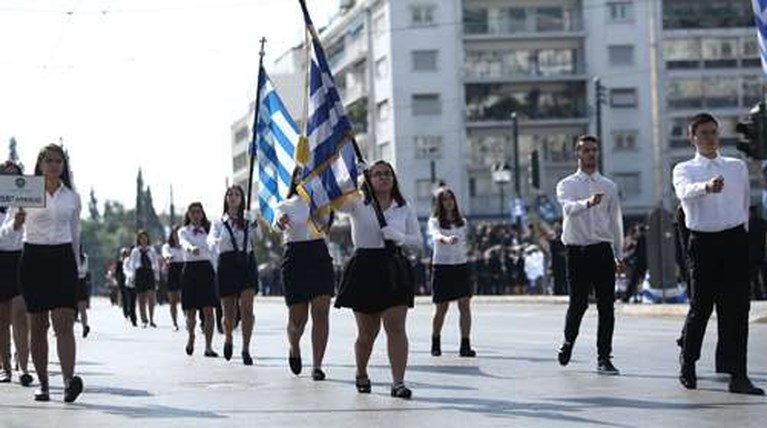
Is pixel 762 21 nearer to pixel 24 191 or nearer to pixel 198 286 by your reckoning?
pixel 198 286

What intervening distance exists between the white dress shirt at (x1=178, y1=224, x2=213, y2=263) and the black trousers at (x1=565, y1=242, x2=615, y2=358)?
240 inches

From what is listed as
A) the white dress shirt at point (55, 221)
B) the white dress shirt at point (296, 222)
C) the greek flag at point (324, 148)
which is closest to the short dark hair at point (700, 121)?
the greek flag at point (324, 148)

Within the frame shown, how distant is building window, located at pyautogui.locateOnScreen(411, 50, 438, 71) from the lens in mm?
87750

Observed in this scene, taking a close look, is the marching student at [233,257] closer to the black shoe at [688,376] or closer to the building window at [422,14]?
the black shoe at [688,376]

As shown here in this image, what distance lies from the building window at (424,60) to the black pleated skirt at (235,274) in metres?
71.3

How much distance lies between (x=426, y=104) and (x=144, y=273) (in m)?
57.6

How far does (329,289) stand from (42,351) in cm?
282

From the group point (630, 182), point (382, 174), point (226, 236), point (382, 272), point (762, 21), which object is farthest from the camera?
point (630, 182)

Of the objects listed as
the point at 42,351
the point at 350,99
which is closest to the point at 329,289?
the point at 42,351

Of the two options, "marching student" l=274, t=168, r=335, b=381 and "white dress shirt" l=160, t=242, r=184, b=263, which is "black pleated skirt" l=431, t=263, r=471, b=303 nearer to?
"marching student" l=274, t=168, r=335, b=381

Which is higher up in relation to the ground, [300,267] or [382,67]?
[382,67]

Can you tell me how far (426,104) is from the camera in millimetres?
88250

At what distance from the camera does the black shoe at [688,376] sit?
11.6 meters

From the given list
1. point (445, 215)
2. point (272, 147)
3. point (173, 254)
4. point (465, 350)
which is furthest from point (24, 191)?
point (173, 254)
